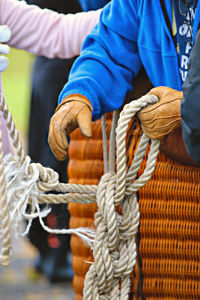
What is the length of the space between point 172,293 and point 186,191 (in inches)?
9.8

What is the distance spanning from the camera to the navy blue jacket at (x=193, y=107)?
37.1 inches

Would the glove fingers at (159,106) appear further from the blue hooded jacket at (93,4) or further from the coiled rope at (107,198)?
the blue hooded jacket at (93,4)

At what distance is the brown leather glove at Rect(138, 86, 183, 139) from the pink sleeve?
599 mm

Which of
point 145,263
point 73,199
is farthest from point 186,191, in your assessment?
point 73,199

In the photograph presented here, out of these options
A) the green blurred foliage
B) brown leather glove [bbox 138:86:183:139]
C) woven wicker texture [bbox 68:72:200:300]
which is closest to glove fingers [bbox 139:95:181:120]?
brown leather glove [bbox 138:86:183:139]

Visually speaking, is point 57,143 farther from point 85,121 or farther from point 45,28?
point 45,28

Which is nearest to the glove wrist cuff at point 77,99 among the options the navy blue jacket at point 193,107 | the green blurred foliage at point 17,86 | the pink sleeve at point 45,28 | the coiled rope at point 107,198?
the coiled rope at point 107,198

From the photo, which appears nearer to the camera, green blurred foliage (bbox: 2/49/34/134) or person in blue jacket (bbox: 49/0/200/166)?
person in blue jacket (bbox: 49/0/200/166)

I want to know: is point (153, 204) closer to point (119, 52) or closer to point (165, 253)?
point (165, 253)

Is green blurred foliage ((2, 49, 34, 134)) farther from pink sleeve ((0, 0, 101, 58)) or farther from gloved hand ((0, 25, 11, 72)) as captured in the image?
gloved hand ((0, 25, 11, 72))

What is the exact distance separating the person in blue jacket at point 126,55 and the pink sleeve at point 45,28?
0.88ft

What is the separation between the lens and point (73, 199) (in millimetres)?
1127

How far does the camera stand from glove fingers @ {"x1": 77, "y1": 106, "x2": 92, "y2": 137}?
113cm

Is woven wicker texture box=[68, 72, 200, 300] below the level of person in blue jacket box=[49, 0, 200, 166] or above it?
below
